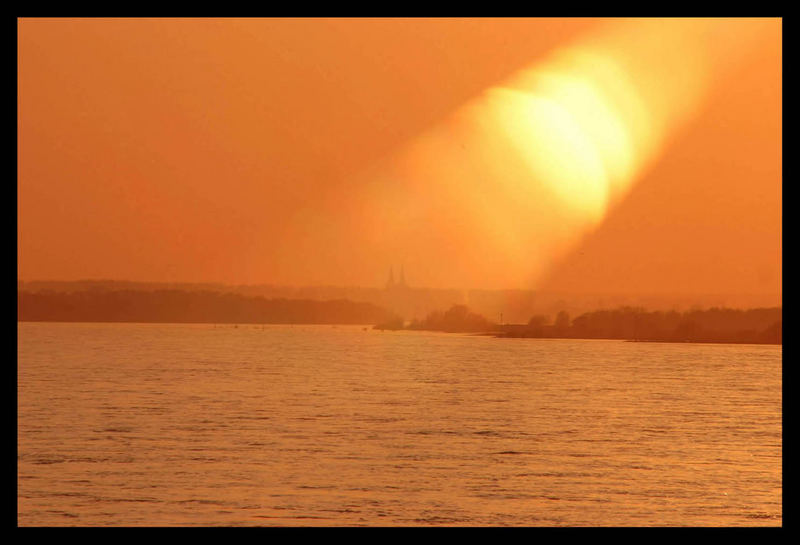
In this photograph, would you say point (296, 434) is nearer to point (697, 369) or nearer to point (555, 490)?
point (555, 490)

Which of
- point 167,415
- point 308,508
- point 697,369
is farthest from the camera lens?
point 697,369

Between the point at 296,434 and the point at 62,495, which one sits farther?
the point at 296,434

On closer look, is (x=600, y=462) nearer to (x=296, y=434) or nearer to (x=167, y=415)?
(x=296, y=434)

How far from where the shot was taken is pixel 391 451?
41.2 m

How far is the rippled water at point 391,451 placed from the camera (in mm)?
27938

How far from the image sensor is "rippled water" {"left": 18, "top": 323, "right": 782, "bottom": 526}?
27.9m

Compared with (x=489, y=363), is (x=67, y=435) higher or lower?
lower

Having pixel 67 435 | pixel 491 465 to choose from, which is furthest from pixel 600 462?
pixel 67 435

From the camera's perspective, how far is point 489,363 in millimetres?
131875

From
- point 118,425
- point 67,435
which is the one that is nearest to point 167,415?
point 118,425
